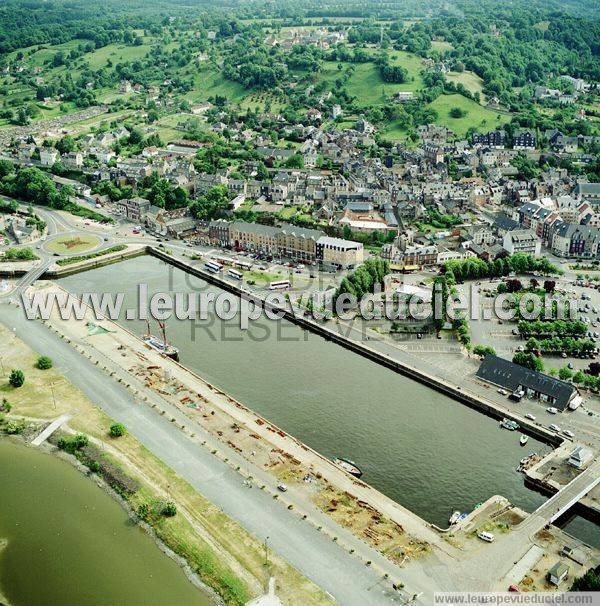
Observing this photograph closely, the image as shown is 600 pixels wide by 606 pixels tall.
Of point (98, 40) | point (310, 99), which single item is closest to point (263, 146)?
point (310, 99)

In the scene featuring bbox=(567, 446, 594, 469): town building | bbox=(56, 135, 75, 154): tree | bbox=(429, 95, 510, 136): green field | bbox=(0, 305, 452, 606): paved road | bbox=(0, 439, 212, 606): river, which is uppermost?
bbox=(429, 95, 510, 136): green field

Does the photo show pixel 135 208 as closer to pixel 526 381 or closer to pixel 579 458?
pixel 526 381

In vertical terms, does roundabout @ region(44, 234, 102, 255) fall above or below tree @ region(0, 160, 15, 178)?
below

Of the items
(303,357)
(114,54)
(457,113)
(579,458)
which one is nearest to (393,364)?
(303,357)

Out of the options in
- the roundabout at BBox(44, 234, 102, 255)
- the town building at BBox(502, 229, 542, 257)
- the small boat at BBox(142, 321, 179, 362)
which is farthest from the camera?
the roundabout at BBox(44, 234, 102, 255)

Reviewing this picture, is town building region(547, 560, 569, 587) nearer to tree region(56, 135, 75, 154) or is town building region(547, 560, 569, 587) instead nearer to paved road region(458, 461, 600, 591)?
paved road region(458, 461, 600, 591)

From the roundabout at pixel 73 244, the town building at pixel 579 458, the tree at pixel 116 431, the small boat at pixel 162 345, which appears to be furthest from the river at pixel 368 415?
the roundabout at pixel 73 244

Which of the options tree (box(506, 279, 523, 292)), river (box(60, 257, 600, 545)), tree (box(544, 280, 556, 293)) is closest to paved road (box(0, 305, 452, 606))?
river (box(60, 257, 600, 545))
